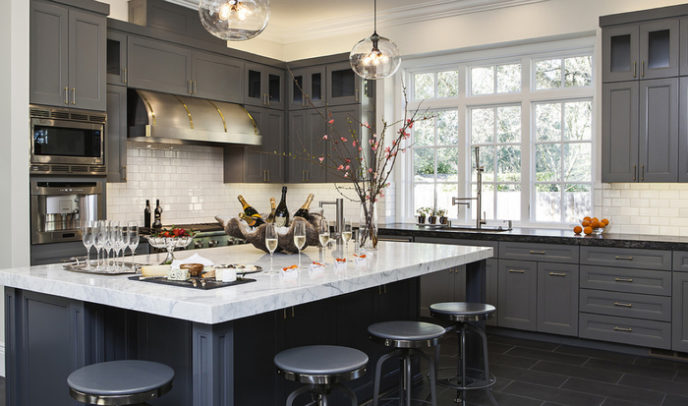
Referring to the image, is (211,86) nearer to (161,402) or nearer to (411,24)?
(411,24)

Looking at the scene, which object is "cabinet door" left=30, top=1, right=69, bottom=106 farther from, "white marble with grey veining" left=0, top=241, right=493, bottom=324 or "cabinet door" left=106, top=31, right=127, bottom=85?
"white marble with grey veining" left=0, top=241, right=493, bottom=324

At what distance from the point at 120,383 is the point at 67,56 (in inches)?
134

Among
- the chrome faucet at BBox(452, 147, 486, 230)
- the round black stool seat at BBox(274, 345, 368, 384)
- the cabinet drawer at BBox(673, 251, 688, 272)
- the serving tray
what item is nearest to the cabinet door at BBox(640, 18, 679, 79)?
the cabinet drawer at BBox(673, 251, 688, 272)

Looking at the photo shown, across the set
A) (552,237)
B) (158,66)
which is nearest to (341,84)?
(158,66)

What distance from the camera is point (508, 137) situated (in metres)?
6.36

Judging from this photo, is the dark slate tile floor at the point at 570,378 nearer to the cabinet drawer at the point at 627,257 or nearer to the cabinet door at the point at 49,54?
the cabinet drawer at the point at 627,257

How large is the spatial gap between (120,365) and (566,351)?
12.8 feet

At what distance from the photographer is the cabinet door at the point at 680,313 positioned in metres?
4.64

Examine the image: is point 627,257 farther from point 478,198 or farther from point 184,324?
point 184,324

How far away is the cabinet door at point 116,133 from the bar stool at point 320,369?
11.1 feet

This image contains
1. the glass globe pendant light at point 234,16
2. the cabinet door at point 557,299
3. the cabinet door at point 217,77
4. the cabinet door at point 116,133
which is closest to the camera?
the glass globe pendant light at point 234,16

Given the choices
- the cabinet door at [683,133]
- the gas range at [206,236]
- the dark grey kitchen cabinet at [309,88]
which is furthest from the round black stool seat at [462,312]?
the dark grey kitchen cabinet at [309,88]

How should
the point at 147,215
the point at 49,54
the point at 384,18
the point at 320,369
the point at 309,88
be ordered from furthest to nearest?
1. the point at 309,88
2. the point at 384,18
3. the point at 147,215
4. the point at 49,54
5. the point at 320,369

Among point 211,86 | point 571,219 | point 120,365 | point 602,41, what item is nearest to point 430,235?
point 571,219
